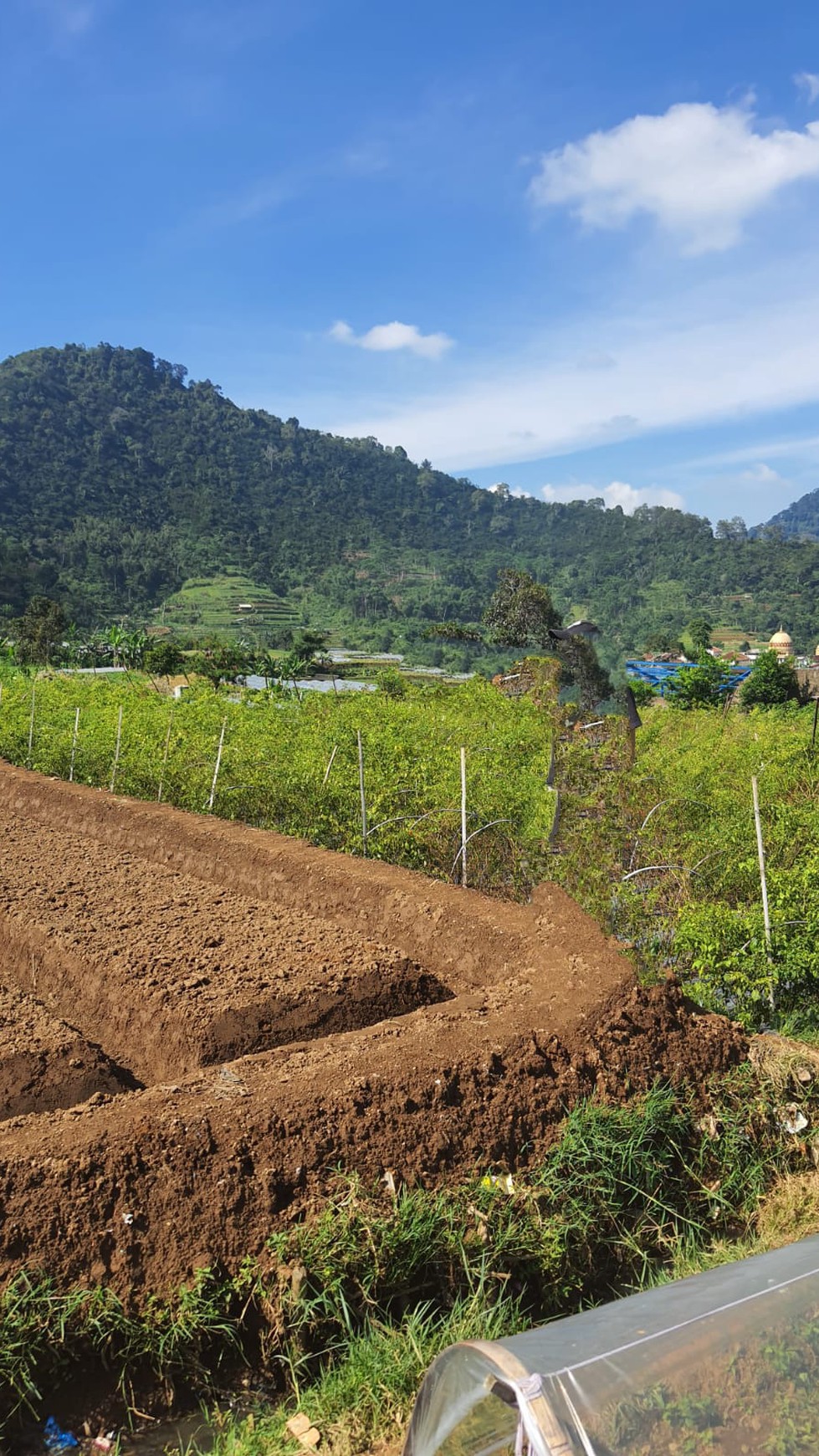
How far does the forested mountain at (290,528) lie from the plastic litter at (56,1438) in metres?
72.2

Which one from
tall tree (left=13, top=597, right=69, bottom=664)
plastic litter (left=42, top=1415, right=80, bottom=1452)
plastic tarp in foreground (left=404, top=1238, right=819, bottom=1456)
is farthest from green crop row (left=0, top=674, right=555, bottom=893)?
tall tree (left=13, top=597, right=69, bottom=664)

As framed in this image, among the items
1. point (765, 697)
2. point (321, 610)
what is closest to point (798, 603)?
point (321, 610)

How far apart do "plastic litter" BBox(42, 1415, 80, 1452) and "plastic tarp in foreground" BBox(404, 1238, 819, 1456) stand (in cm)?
128

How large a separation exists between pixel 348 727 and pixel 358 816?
8.35ft

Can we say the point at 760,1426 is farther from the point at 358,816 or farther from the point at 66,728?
the point at 66,728

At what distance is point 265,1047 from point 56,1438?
2.18 m

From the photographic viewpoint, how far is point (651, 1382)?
2111mm

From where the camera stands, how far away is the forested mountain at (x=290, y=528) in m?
95.9

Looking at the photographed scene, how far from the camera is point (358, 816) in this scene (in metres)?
9.60

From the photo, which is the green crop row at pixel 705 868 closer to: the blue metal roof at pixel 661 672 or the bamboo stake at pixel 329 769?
the bamboo stake at pixel 329 769

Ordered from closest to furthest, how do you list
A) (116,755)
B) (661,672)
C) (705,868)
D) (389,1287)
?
(389,1287)
(705,868)
(116,755)
(661,672)

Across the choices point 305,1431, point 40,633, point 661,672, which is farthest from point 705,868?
point 661,672

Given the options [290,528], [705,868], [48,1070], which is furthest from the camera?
[290,528]

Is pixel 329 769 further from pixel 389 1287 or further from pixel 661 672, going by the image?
pixel 661 672
